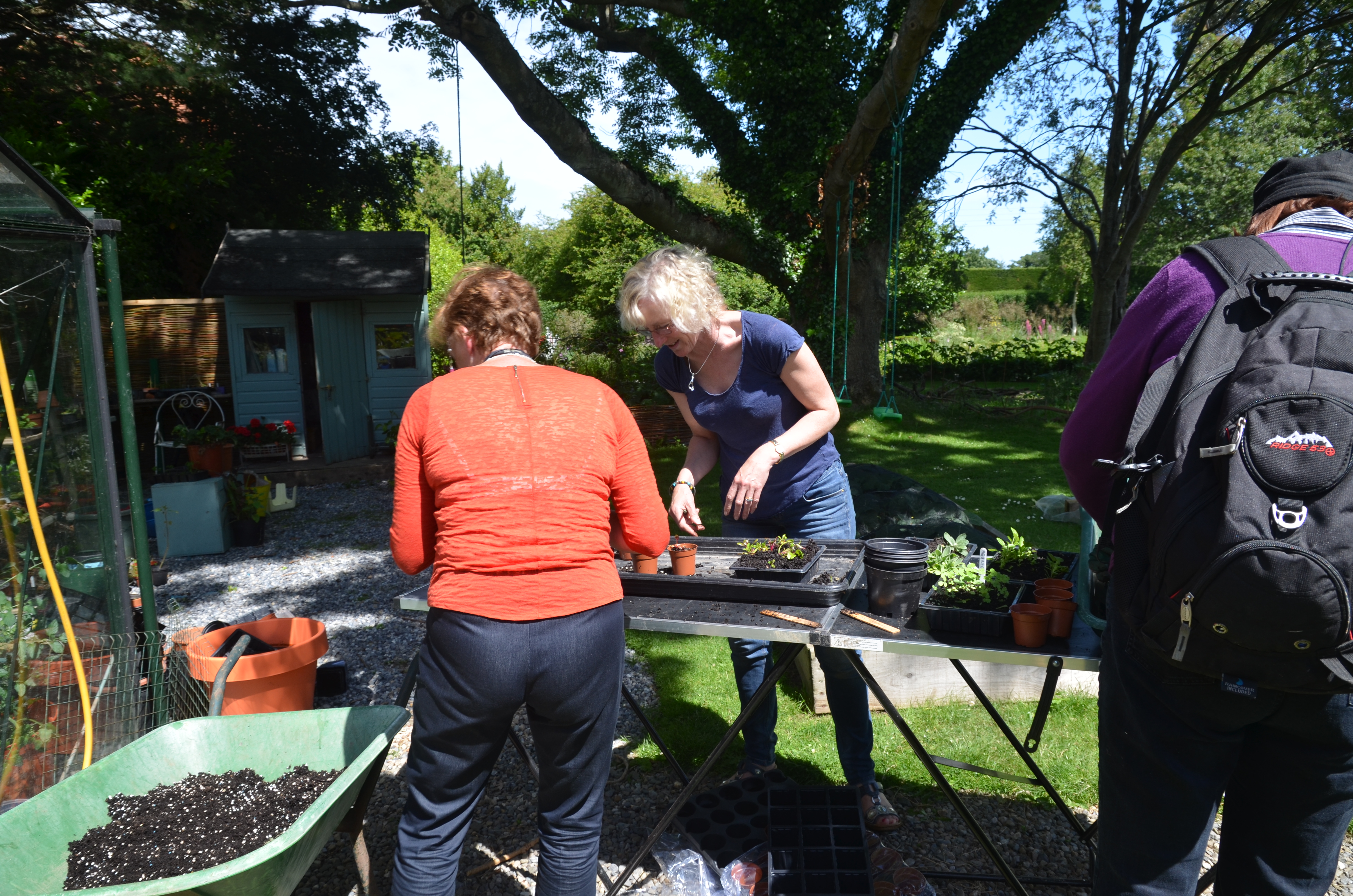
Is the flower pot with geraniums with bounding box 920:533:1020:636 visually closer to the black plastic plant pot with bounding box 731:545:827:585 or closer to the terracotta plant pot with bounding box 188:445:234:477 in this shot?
the black plastic plant pot with bounding box 731:545:827:585

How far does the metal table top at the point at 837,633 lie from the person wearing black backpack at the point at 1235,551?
394 millimetres

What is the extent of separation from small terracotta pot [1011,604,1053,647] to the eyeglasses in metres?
1.37

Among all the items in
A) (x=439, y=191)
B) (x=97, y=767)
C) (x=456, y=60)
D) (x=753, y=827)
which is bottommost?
(x=753, y=827)

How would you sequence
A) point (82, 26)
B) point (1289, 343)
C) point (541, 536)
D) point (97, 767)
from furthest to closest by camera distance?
1. point (82, 26)
2. point (97, 767)
3. point (541, 536)
4. point (1289, 343)

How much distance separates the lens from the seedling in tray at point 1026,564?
100 inches

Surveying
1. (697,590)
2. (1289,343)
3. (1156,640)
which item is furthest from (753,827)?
(1289,343)

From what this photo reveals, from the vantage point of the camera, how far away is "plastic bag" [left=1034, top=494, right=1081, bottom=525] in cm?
765

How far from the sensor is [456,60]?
11.8m

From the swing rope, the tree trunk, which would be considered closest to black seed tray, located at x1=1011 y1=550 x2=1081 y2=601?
the swing rope

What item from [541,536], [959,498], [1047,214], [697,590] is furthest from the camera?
[1047,214]

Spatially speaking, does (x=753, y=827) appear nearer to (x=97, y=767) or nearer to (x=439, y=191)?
(x=97, y=767)

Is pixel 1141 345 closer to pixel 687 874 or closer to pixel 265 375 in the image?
pixel 687 874

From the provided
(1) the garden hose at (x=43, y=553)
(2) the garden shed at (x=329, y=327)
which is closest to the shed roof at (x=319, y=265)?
(2) the garden shed at (x=329, y=327)

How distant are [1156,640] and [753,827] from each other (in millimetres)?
1900
